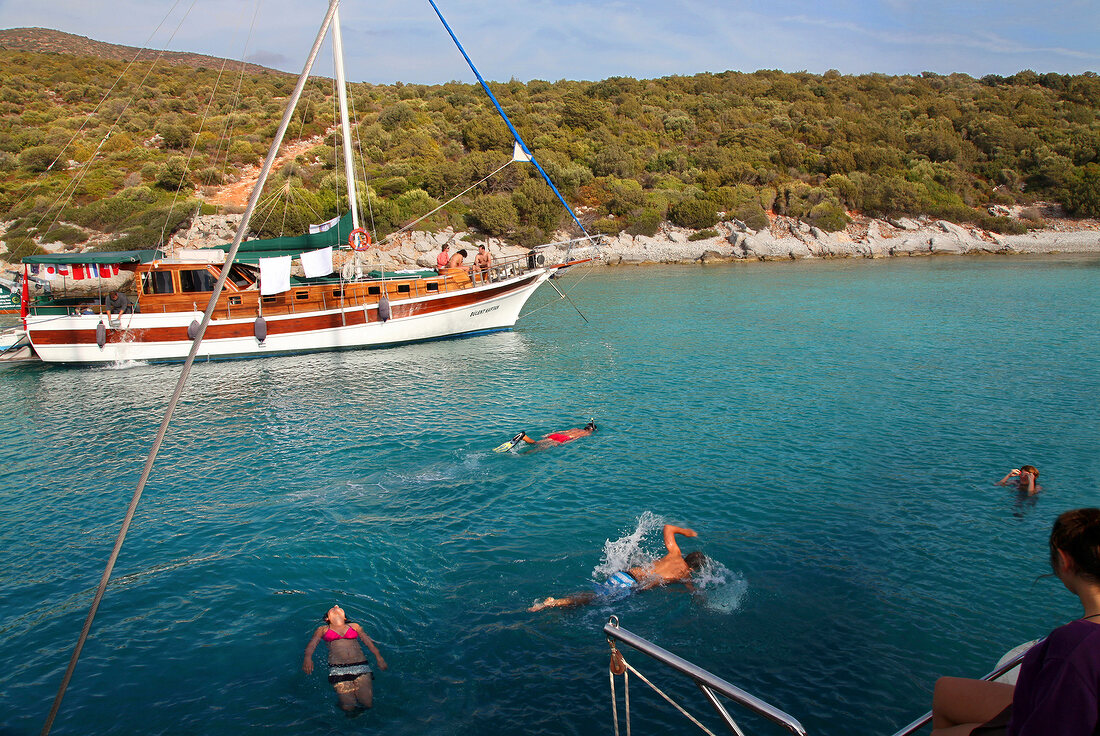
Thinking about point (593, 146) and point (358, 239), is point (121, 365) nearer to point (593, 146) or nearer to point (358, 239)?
point (358, 239)

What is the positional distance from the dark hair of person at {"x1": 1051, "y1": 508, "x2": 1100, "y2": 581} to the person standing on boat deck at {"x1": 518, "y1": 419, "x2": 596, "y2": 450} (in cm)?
1147

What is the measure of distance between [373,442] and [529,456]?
3.67 m

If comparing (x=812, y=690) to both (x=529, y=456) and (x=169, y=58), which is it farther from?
(x=169, y=58)

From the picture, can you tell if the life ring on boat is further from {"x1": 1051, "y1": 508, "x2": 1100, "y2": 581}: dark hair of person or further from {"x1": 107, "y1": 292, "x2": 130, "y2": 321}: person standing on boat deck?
{"x1": 1051, "y1": 508, "x2": 1100, "y2": 581}: dark hair of person

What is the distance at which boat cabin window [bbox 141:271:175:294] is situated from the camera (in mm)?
24141

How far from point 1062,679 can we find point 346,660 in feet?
21.5

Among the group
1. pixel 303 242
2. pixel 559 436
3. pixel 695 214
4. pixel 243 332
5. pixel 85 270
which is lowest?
pixel 559 436

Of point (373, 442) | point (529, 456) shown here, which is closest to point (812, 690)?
point (529, 456)

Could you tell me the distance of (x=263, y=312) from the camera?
82.2 feet

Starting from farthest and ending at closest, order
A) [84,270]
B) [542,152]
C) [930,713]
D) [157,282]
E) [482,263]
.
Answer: [542,152] → [482,263] → [84,270] → [157,282] → [930,713]

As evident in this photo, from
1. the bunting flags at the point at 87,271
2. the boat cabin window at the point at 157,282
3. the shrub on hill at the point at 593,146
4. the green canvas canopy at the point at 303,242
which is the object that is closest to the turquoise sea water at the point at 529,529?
the boat cabin window at the point at 157,282

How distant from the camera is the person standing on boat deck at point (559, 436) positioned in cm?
1423

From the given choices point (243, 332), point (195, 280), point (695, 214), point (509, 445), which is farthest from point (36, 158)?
point (509, 445)

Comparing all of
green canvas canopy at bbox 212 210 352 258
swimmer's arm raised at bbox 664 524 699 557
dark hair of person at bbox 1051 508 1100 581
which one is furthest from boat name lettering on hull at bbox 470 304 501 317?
dark hair of person at bbox 1051 508 1100 581
